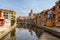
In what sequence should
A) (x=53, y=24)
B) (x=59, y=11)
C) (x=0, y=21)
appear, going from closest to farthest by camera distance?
1. (x=0, y=21)
2. (x=59, y=11)
3. (x=53, y=24)

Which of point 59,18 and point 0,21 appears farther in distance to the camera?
point 59,18

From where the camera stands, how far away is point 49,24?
48.6 m

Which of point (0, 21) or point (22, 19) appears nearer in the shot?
point (0, 21)

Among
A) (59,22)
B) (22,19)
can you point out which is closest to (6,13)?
(59,22)

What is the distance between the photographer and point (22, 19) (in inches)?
5295

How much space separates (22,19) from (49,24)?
3428 inches

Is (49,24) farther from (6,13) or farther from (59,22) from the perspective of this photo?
(6,13)

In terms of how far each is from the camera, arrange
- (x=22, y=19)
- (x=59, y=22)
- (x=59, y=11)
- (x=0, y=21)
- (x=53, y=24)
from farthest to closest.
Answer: (x=22, y=19)
(x=53, y=24)
(x=59, y=11)
(x=59, y=22)
(x=0, y=21)

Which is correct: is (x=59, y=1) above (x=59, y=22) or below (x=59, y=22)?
above

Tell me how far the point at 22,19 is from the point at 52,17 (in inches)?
3354

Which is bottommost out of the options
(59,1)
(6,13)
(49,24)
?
(49,24)

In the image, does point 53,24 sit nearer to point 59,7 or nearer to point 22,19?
point 59,7

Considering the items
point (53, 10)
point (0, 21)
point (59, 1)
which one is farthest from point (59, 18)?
point (0, 21)

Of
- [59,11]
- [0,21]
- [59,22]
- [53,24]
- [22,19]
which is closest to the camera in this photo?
[0,21]
